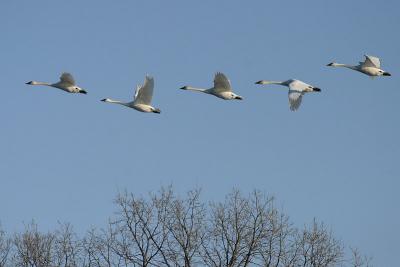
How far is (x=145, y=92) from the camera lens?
Answer: 49.5 m

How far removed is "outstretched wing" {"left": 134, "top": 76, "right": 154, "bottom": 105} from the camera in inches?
1940

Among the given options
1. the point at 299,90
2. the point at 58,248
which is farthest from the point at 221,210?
the point at 299,90

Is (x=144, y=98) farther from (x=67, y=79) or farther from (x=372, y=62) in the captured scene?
(x=372, y=62)

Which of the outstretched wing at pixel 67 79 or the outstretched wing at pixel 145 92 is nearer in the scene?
the outstretched wing at pixel 145 92

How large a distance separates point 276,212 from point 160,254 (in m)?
5.76

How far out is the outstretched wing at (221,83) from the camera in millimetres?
48688

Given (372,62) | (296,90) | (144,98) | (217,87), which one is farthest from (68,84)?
(372,62)

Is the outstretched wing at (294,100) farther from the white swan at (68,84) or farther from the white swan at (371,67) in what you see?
the white swan at (68,84)

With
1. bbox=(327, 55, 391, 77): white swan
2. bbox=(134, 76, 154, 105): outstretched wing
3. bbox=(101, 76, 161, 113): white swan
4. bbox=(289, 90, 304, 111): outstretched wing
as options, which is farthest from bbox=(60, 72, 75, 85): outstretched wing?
bbox=(327, 55, 391, 77): white swan

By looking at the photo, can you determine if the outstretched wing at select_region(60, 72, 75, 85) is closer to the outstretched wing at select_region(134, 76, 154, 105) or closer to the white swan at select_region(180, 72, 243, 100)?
the outstretched wing at select_region(134, 76, 154, 105)

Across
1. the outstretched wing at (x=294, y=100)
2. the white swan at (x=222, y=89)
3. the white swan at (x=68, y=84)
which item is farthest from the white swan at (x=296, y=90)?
the white swan at (x=68, y=84)

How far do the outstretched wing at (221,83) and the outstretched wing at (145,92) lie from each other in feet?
7.97

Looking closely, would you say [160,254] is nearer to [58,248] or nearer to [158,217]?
[158,217]

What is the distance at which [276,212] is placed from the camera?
59.8 metres
